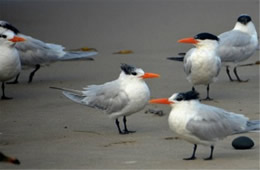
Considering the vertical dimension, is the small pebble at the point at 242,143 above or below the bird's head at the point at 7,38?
below

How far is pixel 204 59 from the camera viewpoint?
997 cm

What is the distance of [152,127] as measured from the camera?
850cm

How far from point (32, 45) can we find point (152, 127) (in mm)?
3506

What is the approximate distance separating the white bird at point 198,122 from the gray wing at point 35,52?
459 centimetres

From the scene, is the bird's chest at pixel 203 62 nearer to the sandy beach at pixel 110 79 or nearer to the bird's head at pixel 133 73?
the sandy beach at pixel 110 79

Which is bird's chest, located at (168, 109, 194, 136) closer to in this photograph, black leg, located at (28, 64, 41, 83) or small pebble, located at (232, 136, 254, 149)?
small pebble, located at (232, 136, 254, 149)

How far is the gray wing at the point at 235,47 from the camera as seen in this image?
11109 millimetres

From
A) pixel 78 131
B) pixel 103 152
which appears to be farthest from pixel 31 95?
pixel 103 152

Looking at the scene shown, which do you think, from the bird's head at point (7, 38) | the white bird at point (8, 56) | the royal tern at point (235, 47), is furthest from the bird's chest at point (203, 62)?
the bird's head at point (7, 38)

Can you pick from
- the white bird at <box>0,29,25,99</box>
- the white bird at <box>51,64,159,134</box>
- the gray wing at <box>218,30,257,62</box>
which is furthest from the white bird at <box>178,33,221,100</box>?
the white bird at <box>0,29,25,99</box>

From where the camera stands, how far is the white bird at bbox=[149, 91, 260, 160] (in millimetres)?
7004

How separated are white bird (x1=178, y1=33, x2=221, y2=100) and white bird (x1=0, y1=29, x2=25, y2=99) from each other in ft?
6.72

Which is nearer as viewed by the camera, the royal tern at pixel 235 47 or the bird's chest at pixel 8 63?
the bird's chest at pixel 8 63

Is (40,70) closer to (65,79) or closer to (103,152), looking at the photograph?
(65,79)
